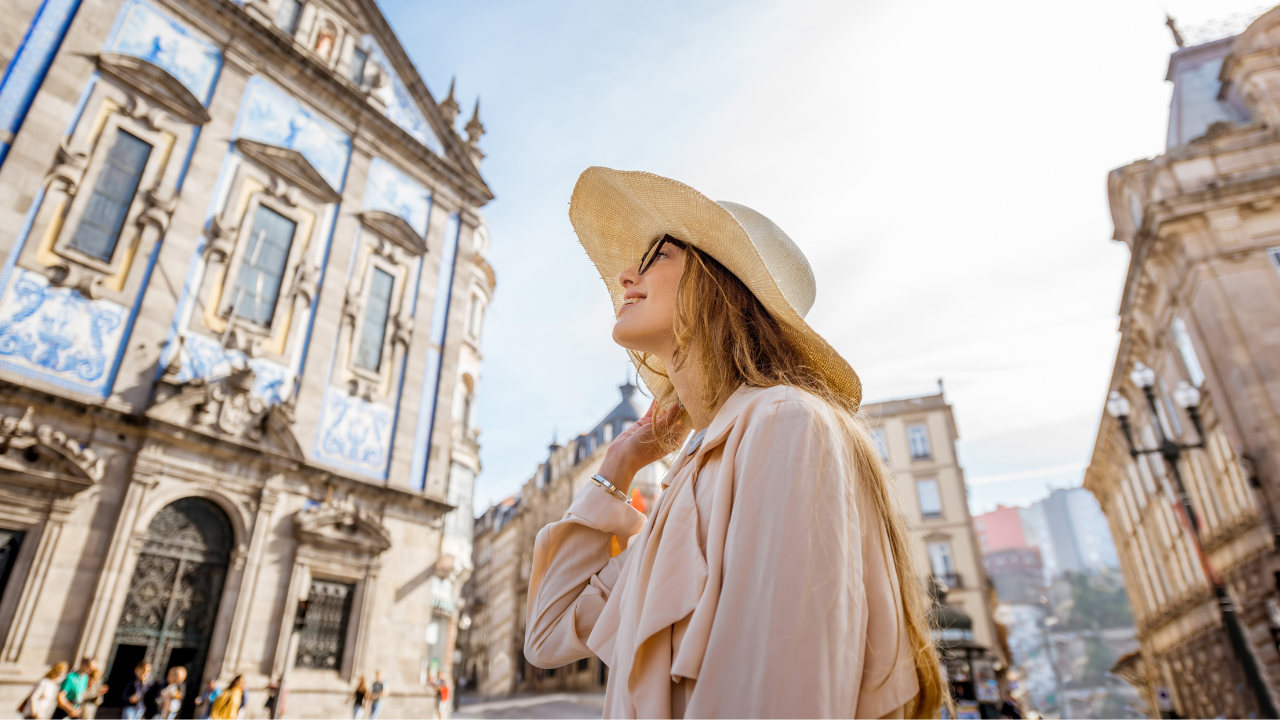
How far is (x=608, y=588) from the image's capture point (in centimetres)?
157

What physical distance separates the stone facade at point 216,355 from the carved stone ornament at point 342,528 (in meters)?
0.05

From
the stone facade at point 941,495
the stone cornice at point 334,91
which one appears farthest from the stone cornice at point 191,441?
the stone facade at point 941,495

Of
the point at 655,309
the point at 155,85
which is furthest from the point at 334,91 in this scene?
the point at 655,309

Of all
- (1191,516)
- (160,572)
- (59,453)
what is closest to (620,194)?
(1191,516)

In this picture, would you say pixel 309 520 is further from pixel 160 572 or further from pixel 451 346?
pixel 451 346

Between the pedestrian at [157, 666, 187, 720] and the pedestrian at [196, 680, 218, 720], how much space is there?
0.28 m

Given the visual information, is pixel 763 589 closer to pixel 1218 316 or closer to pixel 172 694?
pixel 172 694

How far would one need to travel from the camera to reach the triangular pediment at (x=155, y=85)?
39.2ft

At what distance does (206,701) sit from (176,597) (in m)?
1.90

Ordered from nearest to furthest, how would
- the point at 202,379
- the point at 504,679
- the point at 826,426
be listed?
the point at 826,426
the point at 202,379
the point at 504,679

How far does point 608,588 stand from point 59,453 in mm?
12460

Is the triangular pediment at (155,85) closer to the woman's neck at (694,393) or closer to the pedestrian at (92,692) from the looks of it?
the pedestrian at (92,692)

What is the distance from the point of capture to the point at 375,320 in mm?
15766

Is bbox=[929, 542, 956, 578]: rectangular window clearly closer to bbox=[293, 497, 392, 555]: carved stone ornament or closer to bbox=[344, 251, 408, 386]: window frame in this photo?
bbox=[293, 497, 392, 555]: carved stone ornament
